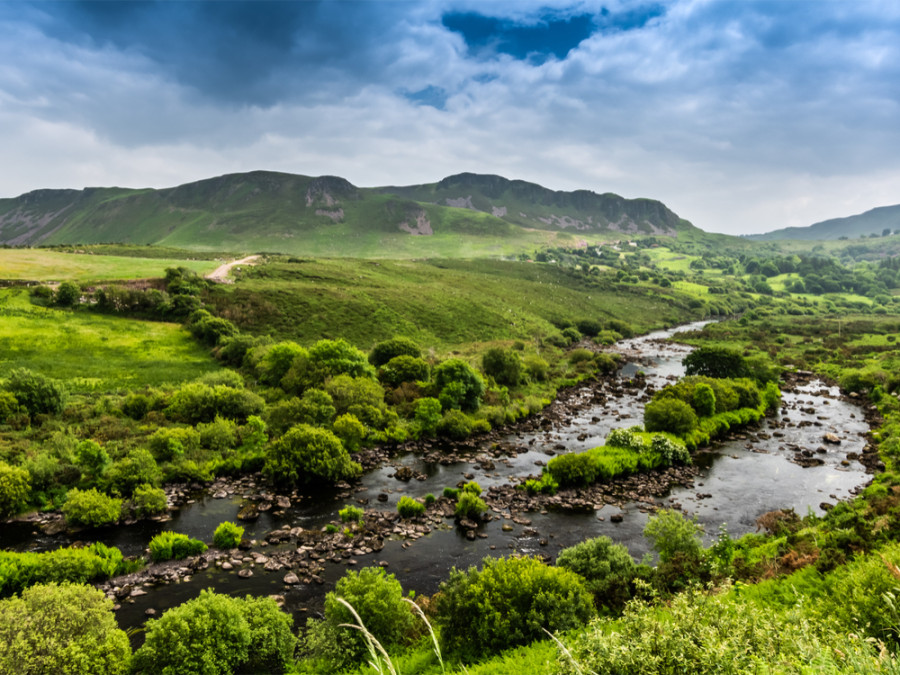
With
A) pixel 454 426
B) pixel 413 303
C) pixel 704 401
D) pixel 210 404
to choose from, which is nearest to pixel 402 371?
pixel 454 426

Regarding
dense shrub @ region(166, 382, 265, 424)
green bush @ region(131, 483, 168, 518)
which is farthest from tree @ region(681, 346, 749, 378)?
green bush @ region(131, 483, 168, 518)

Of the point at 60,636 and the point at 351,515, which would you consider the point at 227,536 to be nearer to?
the point at 351,515

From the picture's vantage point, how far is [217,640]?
16.8 metres

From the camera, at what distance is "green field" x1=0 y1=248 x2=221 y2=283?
279ft

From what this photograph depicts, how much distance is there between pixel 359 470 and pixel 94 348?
48.1m

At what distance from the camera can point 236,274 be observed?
4311 inches

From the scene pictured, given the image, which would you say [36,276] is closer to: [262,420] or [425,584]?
[262,420]

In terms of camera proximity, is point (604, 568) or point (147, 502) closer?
point (604, 568)

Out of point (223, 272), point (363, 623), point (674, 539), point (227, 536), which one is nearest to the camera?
point (363, 623)

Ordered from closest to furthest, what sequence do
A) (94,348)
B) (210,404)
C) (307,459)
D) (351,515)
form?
1. (351,515)
2. (307,459)
3. (210,404)
4. (94,348)

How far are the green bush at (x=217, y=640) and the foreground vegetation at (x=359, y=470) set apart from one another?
0.08m

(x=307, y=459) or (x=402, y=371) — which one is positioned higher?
(x=402, y=371)

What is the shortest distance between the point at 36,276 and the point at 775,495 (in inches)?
4632

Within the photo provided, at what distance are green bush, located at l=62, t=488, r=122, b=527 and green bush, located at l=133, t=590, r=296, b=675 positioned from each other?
15.5m
